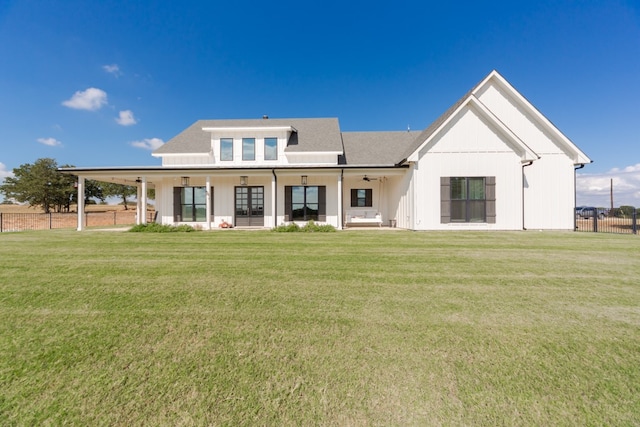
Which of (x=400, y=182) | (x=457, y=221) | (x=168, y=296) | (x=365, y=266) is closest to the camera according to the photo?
(x=168, y=296)

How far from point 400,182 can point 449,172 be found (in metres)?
2.62

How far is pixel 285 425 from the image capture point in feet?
5.93

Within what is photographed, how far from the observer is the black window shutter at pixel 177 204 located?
15062mm

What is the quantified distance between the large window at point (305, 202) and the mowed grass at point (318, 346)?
9.71 meters

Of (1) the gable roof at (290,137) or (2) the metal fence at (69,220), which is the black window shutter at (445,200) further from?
(2) the metal fence at (69,220)

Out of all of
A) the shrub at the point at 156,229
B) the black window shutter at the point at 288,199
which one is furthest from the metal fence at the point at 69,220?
the black window shutter at the point at 288,199

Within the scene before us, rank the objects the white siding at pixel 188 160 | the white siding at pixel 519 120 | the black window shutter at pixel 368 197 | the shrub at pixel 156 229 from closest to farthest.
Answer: the shrub at pixel 156 229, the white siding at pixel 519 120, the white siding at pixel 188 160, the black window shutter at pixel 368 197

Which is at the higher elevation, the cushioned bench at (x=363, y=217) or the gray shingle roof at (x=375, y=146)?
the gray shingle roof at (x=375, y=146)

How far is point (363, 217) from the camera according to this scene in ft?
50.0

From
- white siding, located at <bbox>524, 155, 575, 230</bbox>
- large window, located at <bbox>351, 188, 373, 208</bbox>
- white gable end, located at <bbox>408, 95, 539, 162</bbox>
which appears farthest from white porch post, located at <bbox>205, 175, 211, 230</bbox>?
white siding, located at <bbox>524, 155, 575, 230</bbox>

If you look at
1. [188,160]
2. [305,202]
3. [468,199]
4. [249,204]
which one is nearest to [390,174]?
[468,199]

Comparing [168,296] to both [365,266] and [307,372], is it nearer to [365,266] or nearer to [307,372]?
[307,372]

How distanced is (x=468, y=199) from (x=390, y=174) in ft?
12.5

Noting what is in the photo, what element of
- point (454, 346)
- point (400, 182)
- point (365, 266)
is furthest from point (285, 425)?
point (400, 182)
